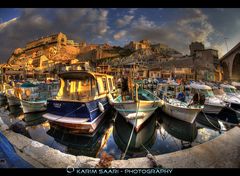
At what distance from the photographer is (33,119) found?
8961 millimetres

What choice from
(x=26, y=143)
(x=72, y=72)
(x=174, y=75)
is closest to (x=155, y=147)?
(x=26, y=143)

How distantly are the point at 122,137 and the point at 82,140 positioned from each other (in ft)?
6.40

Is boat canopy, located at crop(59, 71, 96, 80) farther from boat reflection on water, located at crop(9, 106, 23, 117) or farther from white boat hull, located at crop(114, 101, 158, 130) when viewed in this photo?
boat reflection on water, located at crop(9, 106, 23, 117)

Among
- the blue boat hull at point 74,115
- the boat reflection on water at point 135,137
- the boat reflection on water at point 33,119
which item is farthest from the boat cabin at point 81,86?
the boat reflection on water at point 33,119

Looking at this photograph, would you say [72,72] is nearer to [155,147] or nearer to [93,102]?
[93,102]

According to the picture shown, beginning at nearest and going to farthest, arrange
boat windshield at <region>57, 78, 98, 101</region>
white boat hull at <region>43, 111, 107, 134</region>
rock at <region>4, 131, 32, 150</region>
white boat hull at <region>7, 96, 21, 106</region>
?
1. rock at <region>4, 131, 32, 150</region>
2. white boat hull at <region>43, 111, 107, 134</region>
3. boat windshield at <region>57, 78, 98, 101</region>
4. white boat hull at <region>7, 96, 21, 106</region>

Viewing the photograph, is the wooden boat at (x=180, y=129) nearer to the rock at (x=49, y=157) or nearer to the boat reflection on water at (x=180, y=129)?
the boat reflection on water at (x=180, y=129)

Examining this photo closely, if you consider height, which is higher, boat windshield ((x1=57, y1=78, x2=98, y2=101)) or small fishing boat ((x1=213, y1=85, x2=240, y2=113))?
boat windshield ((x1=57, y1=78, x2=98, y2=101))

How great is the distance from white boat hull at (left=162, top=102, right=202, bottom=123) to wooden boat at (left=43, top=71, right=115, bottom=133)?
432 cm

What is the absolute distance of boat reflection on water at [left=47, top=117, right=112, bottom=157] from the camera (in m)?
5.00

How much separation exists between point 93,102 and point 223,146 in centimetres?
513

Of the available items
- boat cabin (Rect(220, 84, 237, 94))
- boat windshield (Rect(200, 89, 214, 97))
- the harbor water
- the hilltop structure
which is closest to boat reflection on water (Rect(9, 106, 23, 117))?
the harbor water

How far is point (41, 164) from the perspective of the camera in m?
2.69

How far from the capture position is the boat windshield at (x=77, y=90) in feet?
24.3
